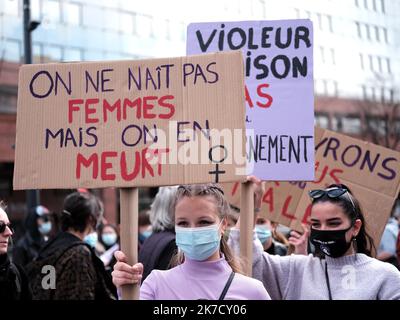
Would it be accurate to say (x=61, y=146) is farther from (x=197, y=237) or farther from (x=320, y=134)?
(x=320, y=134)

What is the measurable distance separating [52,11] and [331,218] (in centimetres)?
Result: 2667

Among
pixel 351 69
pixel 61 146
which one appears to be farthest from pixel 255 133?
pixel 351 69

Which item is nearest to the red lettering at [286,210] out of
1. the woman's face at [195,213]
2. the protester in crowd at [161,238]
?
the protester in crowd at [161,238]

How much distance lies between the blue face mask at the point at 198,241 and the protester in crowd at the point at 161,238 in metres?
1.22

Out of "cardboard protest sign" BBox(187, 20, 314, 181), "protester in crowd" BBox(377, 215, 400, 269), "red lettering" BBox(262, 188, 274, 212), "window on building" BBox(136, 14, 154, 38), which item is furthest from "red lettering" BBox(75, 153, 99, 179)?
"window on building" BBox(136, 14, 154, 38)

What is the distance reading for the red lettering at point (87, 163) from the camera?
10.3 feet

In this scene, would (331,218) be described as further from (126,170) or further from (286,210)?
(286,210)

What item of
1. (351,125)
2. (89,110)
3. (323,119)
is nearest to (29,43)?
(89,110)

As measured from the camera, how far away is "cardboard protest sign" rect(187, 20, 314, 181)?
13.3 feet

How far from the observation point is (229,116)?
307cm

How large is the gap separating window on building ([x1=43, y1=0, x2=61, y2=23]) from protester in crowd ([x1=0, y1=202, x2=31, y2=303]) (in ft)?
83.5

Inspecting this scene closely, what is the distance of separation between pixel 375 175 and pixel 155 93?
2.38 m

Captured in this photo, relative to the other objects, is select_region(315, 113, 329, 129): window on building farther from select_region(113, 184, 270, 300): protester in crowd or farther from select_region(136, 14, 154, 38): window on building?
select_region(113, 184, 270, 300): protester in crowd

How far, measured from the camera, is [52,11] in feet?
92.9
